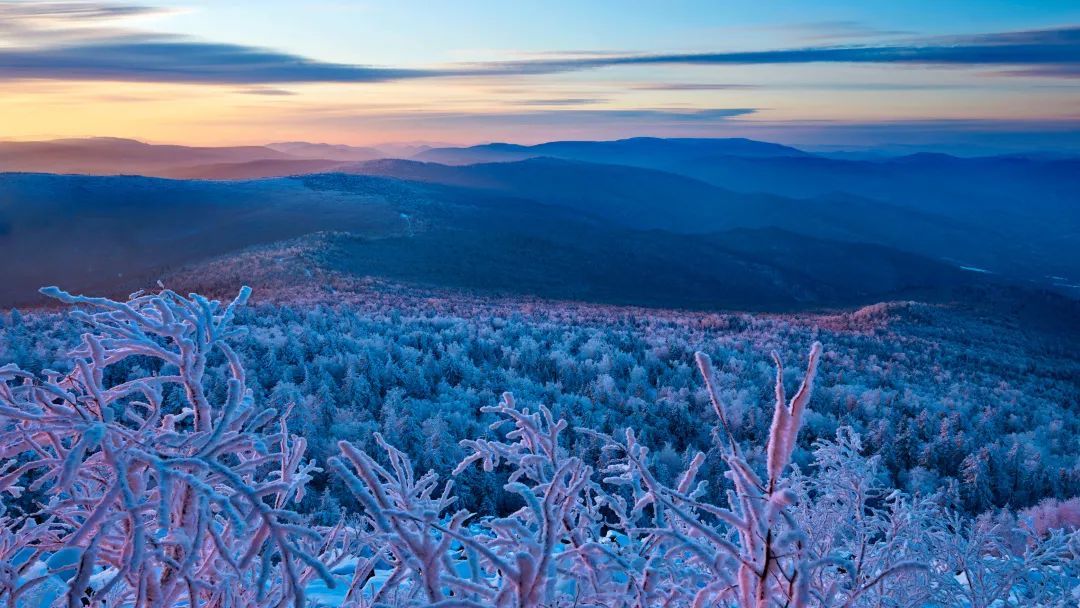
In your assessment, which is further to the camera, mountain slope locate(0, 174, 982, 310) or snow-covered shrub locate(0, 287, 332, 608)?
mountain slope locate(0, 174, 982, 310)

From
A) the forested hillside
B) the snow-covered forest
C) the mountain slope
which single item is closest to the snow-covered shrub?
the snow-covered forest

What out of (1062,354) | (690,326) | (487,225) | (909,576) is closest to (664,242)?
(487,225)

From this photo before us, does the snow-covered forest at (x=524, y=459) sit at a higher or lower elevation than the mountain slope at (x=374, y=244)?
higher

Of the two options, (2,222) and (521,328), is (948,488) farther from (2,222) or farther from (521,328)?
(2,222)

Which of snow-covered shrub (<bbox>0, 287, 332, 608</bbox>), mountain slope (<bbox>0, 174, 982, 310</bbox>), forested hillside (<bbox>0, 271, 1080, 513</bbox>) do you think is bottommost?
mountain slope (<bbox>0, 174, 982, 310</bbox>)

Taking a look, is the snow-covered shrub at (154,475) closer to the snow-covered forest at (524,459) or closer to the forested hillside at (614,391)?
the snow-covered forest at (524,459)

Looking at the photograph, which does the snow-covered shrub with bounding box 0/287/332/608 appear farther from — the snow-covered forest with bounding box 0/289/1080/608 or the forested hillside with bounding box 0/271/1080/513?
the forested hillside with bounding box 0/271/1080/513

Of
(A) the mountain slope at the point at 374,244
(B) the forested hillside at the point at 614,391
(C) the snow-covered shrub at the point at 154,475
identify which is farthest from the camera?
(A) the mountain slope at the point at 374,244

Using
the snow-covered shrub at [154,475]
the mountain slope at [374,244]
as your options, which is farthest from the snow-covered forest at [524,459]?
the mountain slope at [374,244]

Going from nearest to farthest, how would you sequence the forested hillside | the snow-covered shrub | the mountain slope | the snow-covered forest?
the snow-covered shrub
the snow-covered forest
the forested hillside
the mountain slope
